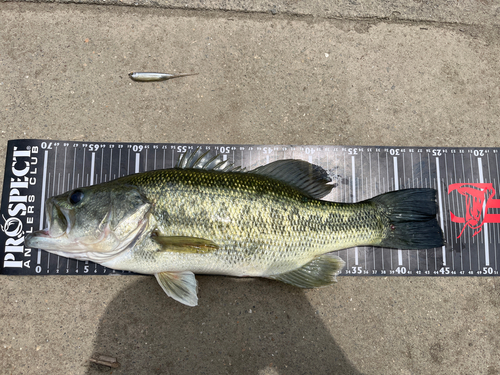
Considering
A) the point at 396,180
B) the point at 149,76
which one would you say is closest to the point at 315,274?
→ the point at 396,180

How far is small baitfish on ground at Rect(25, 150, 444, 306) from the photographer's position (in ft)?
7.15

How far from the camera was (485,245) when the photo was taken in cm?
279

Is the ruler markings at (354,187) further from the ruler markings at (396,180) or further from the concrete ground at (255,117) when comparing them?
the ruler markings at (396,180)

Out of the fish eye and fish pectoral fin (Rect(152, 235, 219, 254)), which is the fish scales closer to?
fish pectoral fin (Rect(152, 235, 219, 254))

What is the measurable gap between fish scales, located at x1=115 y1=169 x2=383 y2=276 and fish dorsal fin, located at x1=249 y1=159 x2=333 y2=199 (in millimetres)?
86

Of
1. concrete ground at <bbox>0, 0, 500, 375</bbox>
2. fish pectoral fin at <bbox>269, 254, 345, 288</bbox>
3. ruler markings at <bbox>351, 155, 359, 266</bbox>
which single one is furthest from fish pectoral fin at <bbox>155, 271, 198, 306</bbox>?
ruler markings at <bbox>351, 155, 359, 266</bbox>

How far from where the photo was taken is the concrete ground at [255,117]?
2586 mm

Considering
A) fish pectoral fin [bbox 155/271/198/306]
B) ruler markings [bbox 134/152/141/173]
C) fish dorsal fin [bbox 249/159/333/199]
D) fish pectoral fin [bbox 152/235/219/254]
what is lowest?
fish pectoral fin [bbox 155/271/198/306]

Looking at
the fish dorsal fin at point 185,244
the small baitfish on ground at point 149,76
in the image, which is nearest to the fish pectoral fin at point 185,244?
the fish dorsal fin at point 185,244

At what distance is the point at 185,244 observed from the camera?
A: 2164 mm

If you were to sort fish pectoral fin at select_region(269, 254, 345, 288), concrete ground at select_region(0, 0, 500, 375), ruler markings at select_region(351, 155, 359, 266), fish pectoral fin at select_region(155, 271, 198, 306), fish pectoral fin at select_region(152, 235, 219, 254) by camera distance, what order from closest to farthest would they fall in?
fish pectoral fin at select_region(152, 235, 219, 254)
fish pectoral fin at select_region(155, 271, 198, 306)
fish pectoral fin at select_region(269, 254, 345, 288)
concrete ground at select_region(0, 0, 500, 375)
ruler markings at select_region(351, 155, 359, 266)

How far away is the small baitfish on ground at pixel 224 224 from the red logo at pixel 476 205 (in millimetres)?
492

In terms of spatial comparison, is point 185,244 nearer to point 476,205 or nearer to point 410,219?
point 410,219

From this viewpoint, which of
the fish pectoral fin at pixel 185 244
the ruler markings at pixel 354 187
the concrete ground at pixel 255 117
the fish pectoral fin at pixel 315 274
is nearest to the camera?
the fish pectoral fin at pixel 185 244
